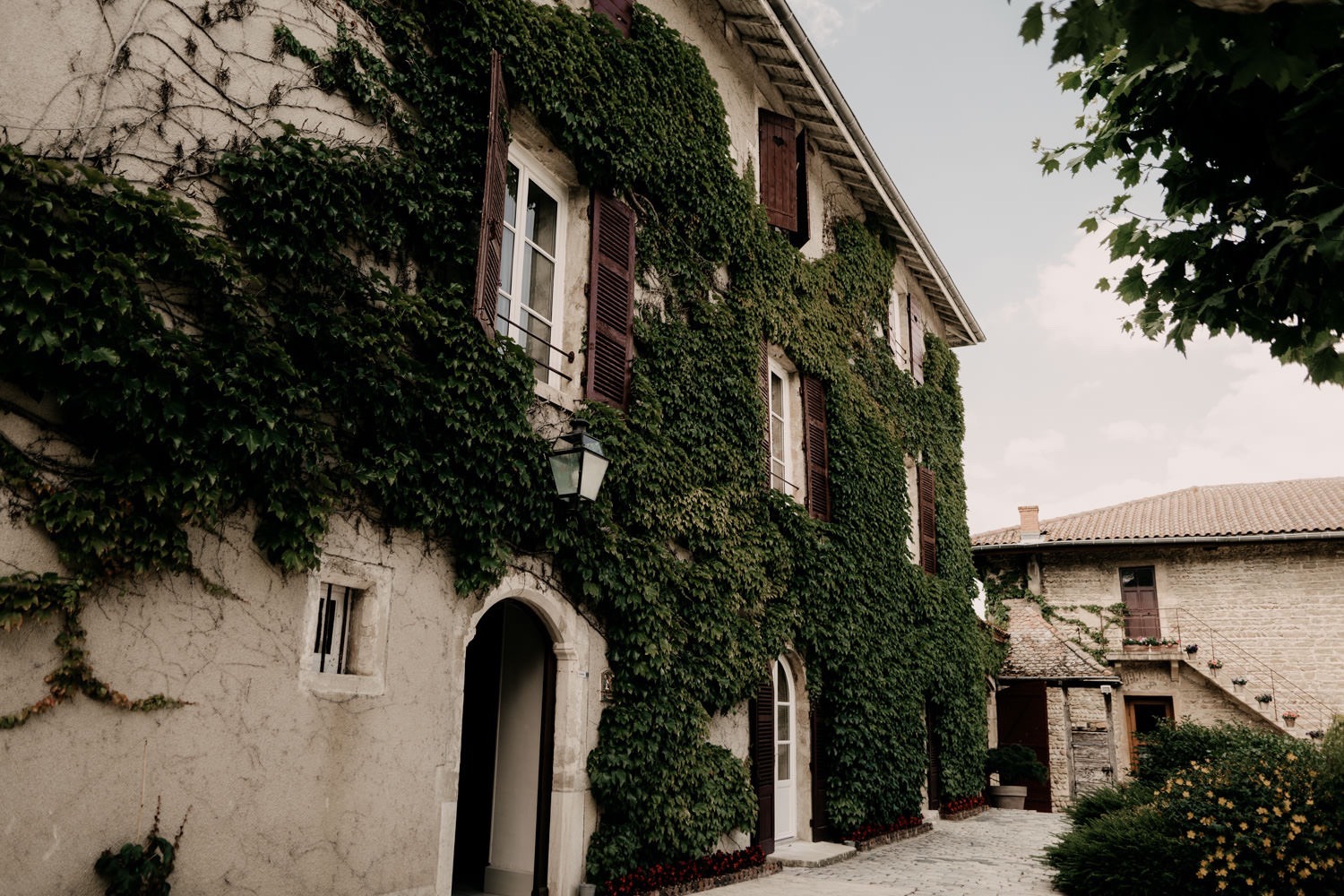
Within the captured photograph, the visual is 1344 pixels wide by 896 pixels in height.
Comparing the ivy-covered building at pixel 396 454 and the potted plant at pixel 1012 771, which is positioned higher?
the ivy-covered building at pixel 396 454

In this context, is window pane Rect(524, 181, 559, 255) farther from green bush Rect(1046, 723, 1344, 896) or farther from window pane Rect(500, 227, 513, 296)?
green bush Rect(1046, 723, 1344, 896)

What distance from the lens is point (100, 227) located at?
13.6ft

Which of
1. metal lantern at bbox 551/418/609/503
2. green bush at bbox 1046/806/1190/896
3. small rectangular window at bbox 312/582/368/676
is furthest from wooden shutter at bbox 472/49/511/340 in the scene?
green bush at bbox 1046/806/1190/896

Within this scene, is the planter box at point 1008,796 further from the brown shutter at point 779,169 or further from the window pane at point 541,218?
the window pane at point 541,218

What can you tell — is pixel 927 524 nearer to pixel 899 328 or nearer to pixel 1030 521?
pixel 899 328

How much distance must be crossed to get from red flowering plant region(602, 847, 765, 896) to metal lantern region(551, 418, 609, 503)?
2.82 metres

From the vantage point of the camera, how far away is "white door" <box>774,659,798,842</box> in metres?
9.98

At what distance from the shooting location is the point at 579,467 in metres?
6.36

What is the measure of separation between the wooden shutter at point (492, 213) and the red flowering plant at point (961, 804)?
12.0 metres

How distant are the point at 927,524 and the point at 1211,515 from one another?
1111cm

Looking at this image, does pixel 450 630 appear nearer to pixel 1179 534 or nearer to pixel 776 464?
pixel 776 464

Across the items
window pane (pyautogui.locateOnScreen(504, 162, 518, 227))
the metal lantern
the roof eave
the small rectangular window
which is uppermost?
the roof eave

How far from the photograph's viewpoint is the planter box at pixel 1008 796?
17422 millimetres

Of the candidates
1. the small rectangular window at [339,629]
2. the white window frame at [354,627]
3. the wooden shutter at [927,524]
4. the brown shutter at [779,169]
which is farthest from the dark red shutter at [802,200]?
the small rectangular window at [339,629]
